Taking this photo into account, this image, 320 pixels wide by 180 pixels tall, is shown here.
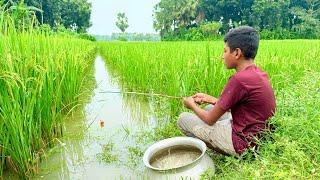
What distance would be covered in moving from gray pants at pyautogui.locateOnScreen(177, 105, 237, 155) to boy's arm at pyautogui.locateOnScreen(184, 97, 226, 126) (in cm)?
10

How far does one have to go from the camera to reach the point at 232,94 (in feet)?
8.03

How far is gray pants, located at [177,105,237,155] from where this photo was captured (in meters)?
2.60

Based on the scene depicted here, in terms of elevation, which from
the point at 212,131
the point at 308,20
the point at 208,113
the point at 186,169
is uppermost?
the point at 308,20

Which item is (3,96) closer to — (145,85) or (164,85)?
(164,85)

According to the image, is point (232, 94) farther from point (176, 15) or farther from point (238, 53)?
point (176, 15)

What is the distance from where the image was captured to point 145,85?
18.1 ft

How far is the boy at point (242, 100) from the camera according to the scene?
245 cm

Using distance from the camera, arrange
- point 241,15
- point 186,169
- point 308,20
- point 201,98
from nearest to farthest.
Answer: point 186,169 < point 201,98 < point 308,20 < point 241,15

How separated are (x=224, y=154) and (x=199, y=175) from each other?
1.54 ft

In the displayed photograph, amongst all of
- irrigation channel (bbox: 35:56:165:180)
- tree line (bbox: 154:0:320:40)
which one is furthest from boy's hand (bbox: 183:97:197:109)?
tree line (bbox: 154:0:320:40)

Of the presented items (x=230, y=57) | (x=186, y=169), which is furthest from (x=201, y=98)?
(x=186, y=169)

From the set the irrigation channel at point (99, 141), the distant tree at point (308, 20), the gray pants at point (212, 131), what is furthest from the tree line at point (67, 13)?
the gray pants at point (212, 131)

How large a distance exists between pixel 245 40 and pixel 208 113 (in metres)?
0.52

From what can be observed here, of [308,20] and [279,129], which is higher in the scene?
[308,20]
